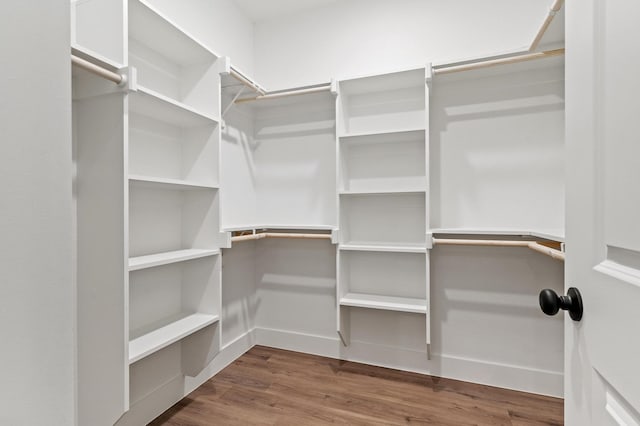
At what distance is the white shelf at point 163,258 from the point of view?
137 cm

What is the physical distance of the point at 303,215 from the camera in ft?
8.30

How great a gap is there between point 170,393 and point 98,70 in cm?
172

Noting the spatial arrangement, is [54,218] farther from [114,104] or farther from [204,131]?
[204,131]

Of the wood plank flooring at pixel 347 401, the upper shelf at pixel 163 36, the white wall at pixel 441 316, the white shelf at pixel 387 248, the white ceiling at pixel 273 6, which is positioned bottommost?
the wood plank flooring at pixel 347 401

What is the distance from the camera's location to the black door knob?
1.95 ft

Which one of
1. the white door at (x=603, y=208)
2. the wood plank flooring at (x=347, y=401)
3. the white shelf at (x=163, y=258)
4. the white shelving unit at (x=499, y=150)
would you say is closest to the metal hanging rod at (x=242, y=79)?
the white shelf at (x=163, y=258)

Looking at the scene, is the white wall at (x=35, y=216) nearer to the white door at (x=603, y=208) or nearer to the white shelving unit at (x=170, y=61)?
the white door at (x=603, y=208)

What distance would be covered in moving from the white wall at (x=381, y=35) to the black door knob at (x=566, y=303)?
5.81 ft

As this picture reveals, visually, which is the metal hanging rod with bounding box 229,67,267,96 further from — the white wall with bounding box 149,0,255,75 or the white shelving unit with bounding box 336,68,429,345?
the white shelving unit with bounding box 336,68,429,345

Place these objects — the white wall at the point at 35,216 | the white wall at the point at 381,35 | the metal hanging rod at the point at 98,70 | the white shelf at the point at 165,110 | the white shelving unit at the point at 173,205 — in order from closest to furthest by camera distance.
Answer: the white wall at the point at 35,216 < the metal hanging rod at the point at 98,70 < the white shelf at the point at 165,110 < the white shelving unit at the point at 173,205 < the white wall at the point at 381,35

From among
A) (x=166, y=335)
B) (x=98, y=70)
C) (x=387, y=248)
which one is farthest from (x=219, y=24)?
(x=166, y=335)

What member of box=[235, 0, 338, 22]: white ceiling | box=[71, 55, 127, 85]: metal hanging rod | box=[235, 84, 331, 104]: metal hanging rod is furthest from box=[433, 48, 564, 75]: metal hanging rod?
box=[71, 55, 127, 85]: metal hanging rod

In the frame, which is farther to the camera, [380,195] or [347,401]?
[380,195]

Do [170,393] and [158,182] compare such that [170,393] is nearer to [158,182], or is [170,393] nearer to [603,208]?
[158,182]
